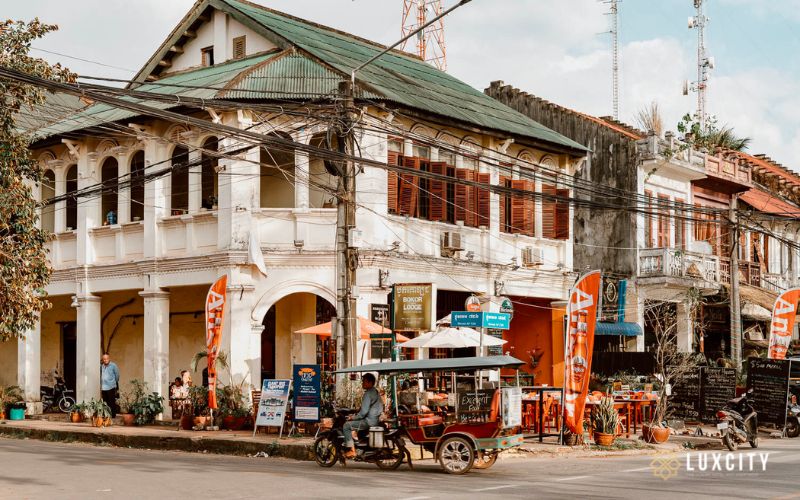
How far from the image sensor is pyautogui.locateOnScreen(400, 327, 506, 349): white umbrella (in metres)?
21.9

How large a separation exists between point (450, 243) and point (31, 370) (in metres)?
12.1

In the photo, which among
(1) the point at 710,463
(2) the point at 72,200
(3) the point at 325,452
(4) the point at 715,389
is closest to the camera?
(3) the point at 325,452

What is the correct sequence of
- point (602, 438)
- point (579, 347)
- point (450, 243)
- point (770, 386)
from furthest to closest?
point (450, 243)
point (770, 386)
point (602, 438)
point (579, 347)

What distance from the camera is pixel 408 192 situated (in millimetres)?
25469

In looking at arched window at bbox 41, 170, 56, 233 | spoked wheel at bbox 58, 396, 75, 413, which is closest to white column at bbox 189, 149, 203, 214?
arched window at bbox 41, 170, 56, 233

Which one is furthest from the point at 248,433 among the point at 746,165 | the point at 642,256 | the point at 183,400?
the point at 746,165

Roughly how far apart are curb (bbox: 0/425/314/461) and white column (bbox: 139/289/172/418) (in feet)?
9.25

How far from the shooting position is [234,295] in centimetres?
2416

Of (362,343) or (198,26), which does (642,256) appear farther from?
(198,26)

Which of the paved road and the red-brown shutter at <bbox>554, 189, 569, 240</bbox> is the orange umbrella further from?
the red-brown shutter at <bbox>554, 189, 569, 240</bbox>

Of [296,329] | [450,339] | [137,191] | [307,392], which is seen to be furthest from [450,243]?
[137,191]

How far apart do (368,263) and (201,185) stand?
183 inches

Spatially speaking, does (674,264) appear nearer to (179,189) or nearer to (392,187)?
(392,187)

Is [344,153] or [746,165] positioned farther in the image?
[746,165]
